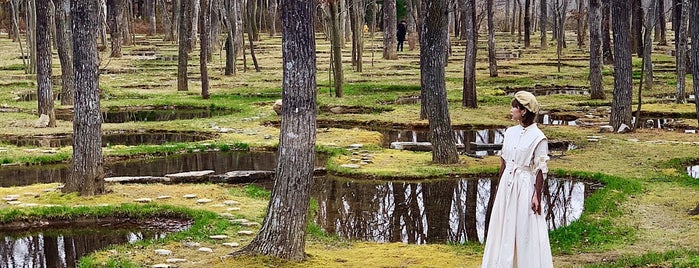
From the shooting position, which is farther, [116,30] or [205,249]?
[116,30]

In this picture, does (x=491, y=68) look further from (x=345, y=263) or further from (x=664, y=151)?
(x=345, y=263)

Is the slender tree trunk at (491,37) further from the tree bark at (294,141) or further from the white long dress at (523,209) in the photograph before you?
the white long dress at (523,209)

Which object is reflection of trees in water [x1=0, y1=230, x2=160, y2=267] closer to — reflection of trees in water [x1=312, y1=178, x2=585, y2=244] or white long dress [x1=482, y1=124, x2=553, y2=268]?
reflection of trees in water [x1=312, y1=178, x2=585, y2=244]

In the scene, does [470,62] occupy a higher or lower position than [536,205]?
higher

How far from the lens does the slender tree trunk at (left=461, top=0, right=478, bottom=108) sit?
73.4 feet

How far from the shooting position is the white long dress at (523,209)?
7891 millimetres

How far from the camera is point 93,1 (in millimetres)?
12547

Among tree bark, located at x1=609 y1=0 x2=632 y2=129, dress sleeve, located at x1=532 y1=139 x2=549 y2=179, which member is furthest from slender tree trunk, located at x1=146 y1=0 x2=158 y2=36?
dress sleeve, located at x1=532 y1=139 x2=549 y2=179

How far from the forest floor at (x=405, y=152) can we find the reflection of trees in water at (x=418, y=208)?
17.8 inches

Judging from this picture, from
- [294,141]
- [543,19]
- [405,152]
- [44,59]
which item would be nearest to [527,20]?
[543,19]

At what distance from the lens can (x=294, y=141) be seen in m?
9.13

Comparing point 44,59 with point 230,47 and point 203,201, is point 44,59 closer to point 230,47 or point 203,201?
point 203,201

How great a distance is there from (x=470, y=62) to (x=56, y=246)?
1344cm

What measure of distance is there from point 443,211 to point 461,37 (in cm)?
4874
